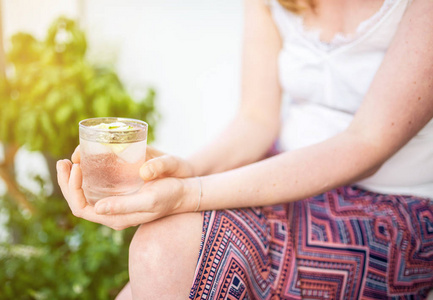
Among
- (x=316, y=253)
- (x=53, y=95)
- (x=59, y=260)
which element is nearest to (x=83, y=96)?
(x=53, y=95)

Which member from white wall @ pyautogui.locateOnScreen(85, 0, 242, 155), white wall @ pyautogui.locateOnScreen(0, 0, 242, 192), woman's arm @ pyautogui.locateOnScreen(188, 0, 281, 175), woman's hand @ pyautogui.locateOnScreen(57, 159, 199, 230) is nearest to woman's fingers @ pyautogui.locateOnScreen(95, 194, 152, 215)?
woman's hand @ pyautogui.locateOnScreen(57, 159, 199, 230)

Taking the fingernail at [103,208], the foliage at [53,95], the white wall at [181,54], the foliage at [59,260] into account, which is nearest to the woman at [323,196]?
the fingernail at [103,208]

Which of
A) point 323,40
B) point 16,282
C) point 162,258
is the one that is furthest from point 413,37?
point 16,282

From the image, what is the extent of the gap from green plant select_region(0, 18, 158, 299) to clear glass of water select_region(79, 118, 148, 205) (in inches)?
38.7

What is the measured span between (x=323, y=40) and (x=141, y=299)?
913 mm

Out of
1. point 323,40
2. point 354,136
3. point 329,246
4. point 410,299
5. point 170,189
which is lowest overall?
point 410,299

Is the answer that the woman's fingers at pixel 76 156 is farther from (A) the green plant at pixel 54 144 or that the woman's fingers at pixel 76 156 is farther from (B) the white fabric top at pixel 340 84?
(A) the green plant at pixel 54 144

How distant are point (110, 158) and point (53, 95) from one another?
1142 millimetres

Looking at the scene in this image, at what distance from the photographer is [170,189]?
0.82 meters

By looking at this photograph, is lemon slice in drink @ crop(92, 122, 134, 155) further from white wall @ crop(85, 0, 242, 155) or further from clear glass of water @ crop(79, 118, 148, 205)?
white wall @ crop(85, 0, 242, 155)

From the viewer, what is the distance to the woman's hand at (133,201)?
2.57 ft

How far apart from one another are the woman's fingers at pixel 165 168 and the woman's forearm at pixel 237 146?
0.11 metres

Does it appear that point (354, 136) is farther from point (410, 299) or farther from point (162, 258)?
point (162, 258)

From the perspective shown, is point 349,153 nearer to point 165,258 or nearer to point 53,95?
point 165,258
